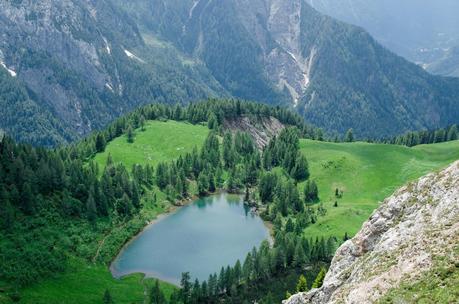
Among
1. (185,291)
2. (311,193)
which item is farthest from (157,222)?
(311,193)

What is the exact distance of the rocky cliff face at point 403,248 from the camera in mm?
33594

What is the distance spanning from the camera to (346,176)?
176375 millimetres

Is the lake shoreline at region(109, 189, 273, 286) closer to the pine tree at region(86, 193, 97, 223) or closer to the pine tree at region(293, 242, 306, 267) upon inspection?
the pine tree at region(86, 193, 97, 223)

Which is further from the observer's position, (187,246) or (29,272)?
(187,246)

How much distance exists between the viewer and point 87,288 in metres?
102

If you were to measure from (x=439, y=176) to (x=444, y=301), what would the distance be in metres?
14.6

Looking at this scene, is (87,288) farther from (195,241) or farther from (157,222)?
(157,222)

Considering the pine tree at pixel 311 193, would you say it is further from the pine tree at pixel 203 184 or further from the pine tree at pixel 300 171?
the pine tree at pixel 203 184

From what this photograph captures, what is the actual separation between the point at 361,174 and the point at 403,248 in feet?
469

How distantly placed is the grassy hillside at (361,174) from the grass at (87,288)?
49194 mm

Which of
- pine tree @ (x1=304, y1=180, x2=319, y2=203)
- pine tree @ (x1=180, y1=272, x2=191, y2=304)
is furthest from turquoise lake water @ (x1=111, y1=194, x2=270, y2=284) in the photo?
pine tree @ (x1=304, y1=180, x2=319, y2=203)

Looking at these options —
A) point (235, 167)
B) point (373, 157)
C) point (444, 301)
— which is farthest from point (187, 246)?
point (444, 301)

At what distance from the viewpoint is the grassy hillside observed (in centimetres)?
14238

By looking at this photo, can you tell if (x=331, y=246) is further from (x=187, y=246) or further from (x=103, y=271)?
(x=103, y=271)
